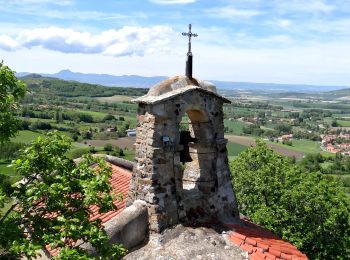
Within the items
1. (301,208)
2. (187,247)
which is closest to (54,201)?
(187,247)

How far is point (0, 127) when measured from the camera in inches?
267

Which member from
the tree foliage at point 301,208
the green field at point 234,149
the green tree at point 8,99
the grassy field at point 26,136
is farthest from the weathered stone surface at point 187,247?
the green field at point 234,149

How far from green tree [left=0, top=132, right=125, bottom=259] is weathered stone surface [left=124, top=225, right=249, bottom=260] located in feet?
7.41

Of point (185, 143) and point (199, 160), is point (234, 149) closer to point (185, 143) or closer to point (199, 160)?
point (199, 160)

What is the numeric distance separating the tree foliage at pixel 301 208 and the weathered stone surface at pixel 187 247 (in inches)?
317

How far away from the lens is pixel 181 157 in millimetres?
10570

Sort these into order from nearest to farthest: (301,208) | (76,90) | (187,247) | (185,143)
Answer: (187,247)
(185,143)
(301,208)
(76,90)

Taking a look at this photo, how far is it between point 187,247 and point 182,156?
242 cm

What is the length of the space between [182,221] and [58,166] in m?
4.15

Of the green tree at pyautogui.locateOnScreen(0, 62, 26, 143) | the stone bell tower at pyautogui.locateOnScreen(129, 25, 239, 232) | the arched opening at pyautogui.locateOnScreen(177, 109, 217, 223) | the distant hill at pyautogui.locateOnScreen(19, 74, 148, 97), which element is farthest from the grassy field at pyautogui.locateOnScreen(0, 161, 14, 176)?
the distant hill at pyautogui.locateOnScreen(19, 74, 148, 97)

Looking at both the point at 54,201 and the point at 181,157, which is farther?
the point at 181,157

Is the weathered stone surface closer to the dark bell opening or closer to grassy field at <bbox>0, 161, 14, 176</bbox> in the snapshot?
the dark bell opening

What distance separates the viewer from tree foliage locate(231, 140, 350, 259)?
663 inches

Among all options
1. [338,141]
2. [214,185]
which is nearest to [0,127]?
[214,185]
